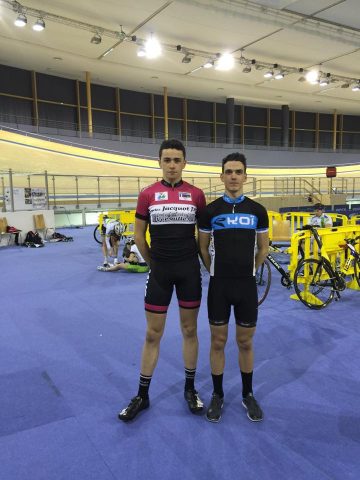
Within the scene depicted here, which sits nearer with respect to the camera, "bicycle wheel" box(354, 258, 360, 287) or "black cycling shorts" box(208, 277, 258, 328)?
"black cycling shorts" box(208, 277, 258, 328)

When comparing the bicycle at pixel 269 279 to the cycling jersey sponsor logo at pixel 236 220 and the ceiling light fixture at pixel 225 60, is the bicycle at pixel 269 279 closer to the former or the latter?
the cycling jersey sponsor logo at pixel 236 220

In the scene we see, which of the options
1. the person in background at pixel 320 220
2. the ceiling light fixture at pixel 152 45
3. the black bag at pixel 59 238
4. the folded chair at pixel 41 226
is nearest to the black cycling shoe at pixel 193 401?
the person in background at pixel 320 220

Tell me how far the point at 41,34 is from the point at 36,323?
13.1m

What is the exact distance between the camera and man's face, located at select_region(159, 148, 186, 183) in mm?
2523

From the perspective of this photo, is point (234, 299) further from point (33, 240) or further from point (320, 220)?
point (33, 240)

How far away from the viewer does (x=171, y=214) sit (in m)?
2.51

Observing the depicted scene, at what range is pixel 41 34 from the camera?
13914 millimetres

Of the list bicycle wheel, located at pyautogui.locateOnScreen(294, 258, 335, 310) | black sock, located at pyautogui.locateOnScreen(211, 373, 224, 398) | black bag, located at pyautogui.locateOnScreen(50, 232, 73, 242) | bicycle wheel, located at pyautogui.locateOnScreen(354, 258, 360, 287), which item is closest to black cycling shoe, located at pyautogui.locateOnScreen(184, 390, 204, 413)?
black sock, located at pyautogui.locateOnScreen(211, 373, 224, 398)

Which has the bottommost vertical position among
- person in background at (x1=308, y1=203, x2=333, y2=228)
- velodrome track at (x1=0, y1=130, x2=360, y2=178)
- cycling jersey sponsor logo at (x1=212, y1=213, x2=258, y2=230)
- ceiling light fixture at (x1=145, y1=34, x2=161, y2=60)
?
person in background at (x1=308, y1=203, x2=333, y2=228)

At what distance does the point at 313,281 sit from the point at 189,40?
12.6 m

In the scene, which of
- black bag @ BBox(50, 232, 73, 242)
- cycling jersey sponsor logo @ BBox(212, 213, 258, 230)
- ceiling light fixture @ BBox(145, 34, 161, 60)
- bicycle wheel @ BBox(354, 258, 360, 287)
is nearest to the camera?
cycling jersey sponsor logo @ BBox(212, 213, 258, 230)

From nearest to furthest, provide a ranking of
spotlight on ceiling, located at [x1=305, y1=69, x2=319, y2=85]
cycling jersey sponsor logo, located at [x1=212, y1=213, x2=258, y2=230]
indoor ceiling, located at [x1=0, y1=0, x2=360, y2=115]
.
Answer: cycling jersey sponsor logo, located at [x1=212, y1=213, x2=258, y2=230]
indoor ceiling, located at [x1=0, y1=0, x2=360, y2=115]
spotlight on ceiling, located at [x1=305, y1=69, x2=319, y2=85]

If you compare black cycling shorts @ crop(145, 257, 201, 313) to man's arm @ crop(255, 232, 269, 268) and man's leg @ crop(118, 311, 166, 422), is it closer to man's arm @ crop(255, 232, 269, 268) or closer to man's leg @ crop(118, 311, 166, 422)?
man's leg @ crop(118, 311, 166, 422)

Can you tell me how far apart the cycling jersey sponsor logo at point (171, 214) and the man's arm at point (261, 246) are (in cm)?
51
